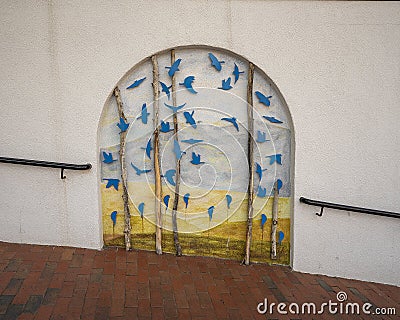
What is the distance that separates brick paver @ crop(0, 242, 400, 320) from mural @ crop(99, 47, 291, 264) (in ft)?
0.77

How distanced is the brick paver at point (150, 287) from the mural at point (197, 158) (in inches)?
9.3

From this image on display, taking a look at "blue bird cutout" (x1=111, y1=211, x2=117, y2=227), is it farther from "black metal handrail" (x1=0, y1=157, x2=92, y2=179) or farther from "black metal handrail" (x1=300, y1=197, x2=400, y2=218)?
"black metal handrail" (x1=300, y1=197, x2=400, y2=218)

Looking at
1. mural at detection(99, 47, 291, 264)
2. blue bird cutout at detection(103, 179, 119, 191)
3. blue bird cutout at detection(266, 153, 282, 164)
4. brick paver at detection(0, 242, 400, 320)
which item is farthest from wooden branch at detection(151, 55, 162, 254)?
blue bird cutout at detection(266, 153, 282, 164)

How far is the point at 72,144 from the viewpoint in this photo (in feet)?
14.8

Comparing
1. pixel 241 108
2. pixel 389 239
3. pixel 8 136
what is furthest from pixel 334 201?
pixel 8 136

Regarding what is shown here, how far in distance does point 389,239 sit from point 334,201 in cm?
61

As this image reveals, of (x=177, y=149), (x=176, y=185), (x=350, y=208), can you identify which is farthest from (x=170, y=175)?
(x=350, y=208)

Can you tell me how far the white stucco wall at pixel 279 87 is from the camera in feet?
13.7

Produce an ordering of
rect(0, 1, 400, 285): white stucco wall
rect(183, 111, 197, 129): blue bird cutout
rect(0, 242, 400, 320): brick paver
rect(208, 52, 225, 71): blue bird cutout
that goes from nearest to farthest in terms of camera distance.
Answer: rect(0, 242, 400, 320): brick paver → rect(0, 1, 400, 285): white stucco wall → rect(208, 52, 225, 71): blue bird cutout → rect(183, 111, 197, 129): blue bird cutout

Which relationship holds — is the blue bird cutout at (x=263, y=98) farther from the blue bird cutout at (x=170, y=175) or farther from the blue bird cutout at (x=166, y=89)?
the blue bird cutout at (x=170, y=175)

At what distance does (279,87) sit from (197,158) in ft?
3.25

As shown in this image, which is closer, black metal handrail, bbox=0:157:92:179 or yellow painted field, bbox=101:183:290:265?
black metal handrail, bbox=0:157:92:179

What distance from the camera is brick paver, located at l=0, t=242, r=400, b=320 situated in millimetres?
3596

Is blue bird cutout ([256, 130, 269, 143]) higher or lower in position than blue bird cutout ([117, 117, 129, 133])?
lower
